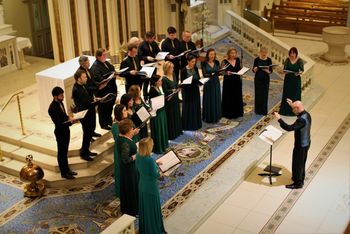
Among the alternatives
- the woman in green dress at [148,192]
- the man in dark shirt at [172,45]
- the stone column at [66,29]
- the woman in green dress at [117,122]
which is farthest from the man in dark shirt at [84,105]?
the stone column at [66,29]

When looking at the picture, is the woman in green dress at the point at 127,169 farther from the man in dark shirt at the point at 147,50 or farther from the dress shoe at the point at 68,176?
the man in dark shirt at the point at 147,50

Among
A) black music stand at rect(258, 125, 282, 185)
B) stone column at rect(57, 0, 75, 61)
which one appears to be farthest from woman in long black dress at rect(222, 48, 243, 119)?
stone column at rect(57, 0, 75, 61)

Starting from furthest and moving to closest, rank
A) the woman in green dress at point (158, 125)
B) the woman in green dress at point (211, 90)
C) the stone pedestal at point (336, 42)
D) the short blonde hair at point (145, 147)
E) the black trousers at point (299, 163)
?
the stone pedestal at point (336, 42) < the woman in green dress at point (211, 90) < the woman in green dress at point (158, 125) < the black trousers at point (299, 163) < the short blonde hair at point (145, 147)

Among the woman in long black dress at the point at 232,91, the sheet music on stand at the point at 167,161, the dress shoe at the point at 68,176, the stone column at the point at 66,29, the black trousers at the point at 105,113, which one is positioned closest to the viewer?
the sheet music on stand at the point at 167,161

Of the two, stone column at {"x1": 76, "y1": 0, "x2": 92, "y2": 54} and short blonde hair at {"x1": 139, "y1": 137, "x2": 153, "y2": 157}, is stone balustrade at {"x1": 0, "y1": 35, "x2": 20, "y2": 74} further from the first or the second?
short blonde hair at {"x1": 139, "y1": 137, "x2": 153, "y2": 157}

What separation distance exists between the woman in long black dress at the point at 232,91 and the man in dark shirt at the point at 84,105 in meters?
3.00

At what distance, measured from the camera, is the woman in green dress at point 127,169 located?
774 cm

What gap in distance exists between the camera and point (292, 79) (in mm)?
11430

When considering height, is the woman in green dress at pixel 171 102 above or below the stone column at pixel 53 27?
below

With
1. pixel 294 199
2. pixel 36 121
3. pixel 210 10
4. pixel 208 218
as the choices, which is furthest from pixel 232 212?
pixel 210 10

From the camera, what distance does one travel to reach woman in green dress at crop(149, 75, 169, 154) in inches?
390

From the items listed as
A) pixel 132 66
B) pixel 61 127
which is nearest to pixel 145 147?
pixel 61 127

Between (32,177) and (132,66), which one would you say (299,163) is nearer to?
(132,66)

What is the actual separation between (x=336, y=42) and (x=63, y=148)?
9244mm
